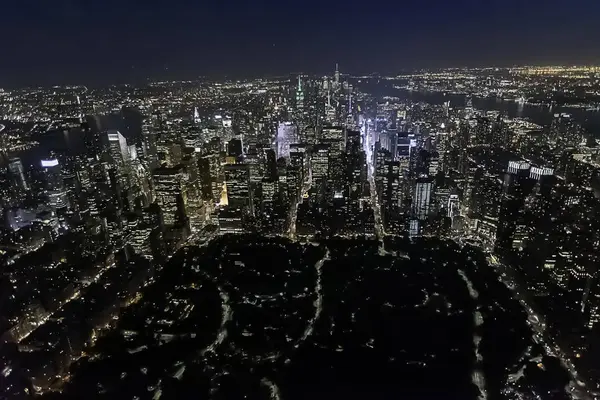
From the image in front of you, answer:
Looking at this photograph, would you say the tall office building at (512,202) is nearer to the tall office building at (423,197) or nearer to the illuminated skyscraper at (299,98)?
the tall office building at (423,197)

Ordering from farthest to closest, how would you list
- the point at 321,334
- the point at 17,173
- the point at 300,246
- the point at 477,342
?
the point at 300,246
the point at 17,173
the point at 321,334
the point at 477,342

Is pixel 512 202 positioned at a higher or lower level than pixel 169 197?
higher

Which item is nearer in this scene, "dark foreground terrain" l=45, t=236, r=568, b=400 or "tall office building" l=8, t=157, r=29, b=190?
"dark foreground terrain" l=45, t=236, r=568, b=400

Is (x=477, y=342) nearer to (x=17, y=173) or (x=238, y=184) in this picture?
(x=238, y=184)

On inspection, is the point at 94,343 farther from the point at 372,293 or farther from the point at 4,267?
the point at 372,293

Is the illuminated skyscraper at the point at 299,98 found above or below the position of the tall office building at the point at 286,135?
above

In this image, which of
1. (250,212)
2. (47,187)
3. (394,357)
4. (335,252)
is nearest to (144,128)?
(47,187)

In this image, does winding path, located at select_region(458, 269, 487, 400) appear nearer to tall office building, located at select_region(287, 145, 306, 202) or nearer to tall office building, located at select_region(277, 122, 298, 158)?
tall office building, located at select_region(287, 145, 306, 202)

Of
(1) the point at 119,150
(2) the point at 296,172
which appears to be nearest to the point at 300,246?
(2) the point at 296,172

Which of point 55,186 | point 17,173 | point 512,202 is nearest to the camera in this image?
point 512,202

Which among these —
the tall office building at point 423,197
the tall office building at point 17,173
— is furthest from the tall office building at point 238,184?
the tall office building at point 17,173

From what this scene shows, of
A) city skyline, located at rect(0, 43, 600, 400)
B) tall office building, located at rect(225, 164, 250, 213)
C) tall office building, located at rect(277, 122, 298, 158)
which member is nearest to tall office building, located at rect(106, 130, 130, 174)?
city skyline, located at rect(0, 43, 600, 400)

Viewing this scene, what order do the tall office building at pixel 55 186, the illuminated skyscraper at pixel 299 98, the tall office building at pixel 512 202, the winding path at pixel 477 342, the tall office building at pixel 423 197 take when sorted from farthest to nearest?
the illuminated skyscraper at pixel 299 98, the tall office building at pixel 423 197, the tall office building at pixel 55 186, the tall office building at pixel 512 202, the winding path at pixel 477 342
